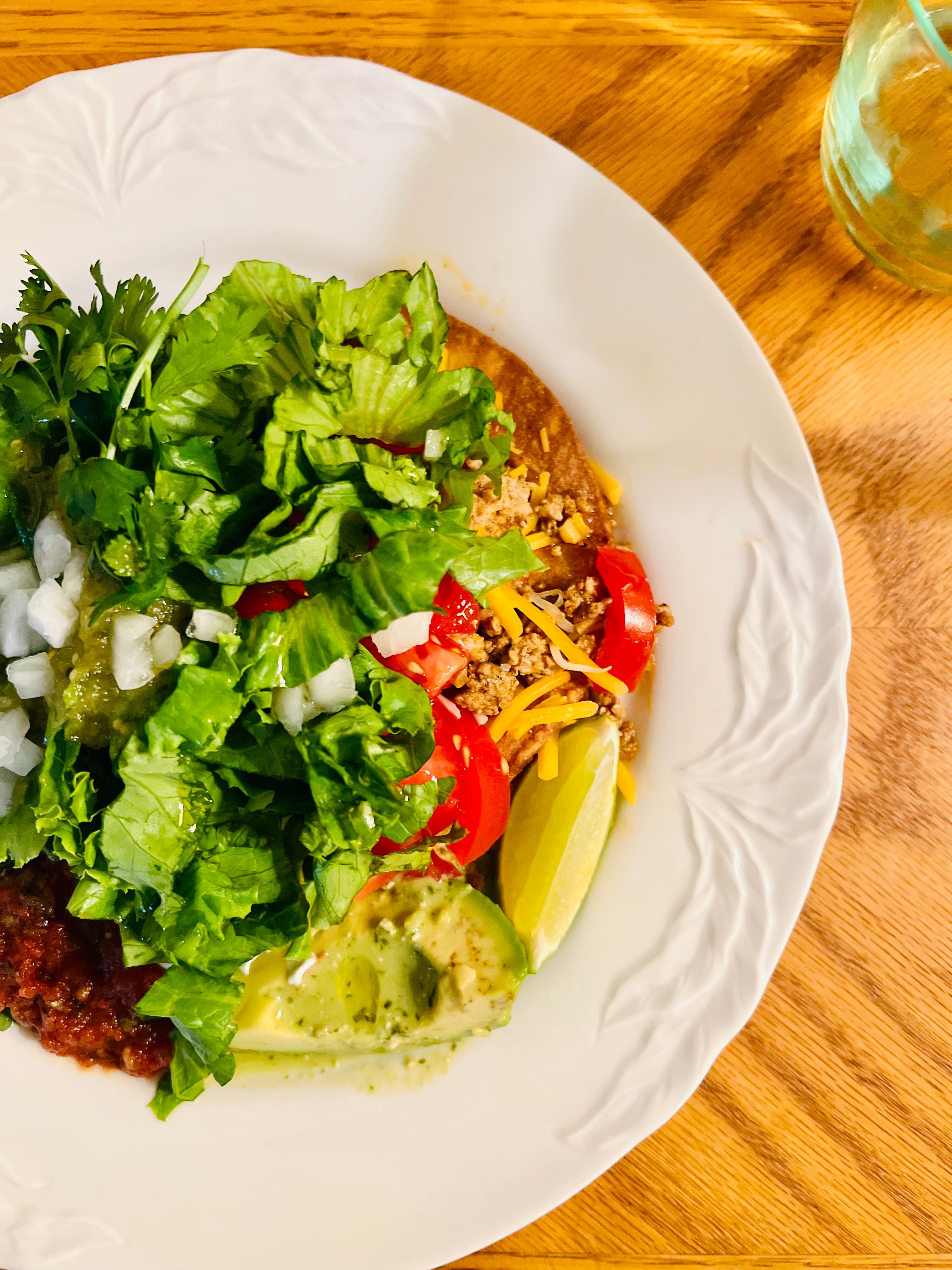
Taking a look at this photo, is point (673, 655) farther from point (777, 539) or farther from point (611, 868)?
point (611, 868)

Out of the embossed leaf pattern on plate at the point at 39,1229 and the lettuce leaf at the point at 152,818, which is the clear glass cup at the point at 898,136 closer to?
the lettuce leaf at the point at 152,818

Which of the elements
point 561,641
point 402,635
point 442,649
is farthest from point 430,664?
point 561,641

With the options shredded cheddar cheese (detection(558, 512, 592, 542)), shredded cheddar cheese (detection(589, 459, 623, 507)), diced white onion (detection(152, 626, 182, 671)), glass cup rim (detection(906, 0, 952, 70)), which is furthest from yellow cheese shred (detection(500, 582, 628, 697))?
glass cup rim (detection(906, 0, 952, 70))

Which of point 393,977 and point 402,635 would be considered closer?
point 402,635

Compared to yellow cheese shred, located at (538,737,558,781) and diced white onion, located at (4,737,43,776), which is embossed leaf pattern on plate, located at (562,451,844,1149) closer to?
yellow cheese shred, located at (538,737,558,781)

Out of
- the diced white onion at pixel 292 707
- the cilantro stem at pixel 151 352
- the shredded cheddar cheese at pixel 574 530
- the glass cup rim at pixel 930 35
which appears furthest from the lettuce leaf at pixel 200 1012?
the glass cup rim at pixel 930 35

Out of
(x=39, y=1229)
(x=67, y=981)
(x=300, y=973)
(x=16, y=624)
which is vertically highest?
(x=16, y=624)

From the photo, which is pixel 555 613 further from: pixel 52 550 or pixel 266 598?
pixel 52 550

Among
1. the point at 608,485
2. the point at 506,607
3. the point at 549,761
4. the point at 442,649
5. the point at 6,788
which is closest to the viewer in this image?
the point at 6,788

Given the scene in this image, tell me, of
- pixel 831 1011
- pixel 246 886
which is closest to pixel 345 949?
pixel 246 886
